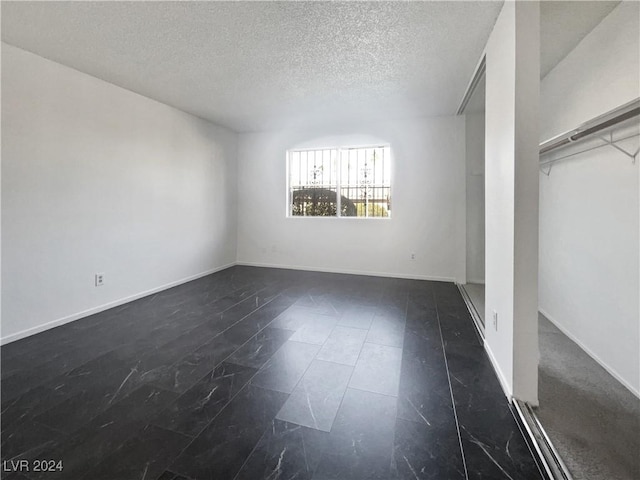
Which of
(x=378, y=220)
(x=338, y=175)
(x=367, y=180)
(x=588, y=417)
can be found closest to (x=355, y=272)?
(x=378, y=220)

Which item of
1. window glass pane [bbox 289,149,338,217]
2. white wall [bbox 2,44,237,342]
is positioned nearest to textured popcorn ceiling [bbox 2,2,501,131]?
white wall [bbox 2,44,237,342]

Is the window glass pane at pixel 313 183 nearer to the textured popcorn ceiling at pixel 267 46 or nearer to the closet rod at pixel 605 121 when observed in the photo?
the textured popcorn ceiling at pixel 267 46

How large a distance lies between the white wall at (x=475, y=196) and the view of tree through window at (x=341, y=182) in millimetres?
1208

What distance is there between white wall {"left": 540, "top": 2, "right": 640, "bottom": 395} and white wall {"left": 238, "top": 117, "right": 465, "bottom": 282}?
1643 millimetres

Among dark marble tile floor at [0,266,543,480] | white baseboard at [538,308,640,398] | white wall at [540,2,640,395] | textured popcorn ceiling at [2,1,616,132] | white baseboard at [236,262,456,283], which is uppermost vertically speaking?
textured popcorn ceiling at [2,1,616,132]

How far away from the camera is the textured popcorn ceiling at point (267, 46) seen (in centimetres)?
209

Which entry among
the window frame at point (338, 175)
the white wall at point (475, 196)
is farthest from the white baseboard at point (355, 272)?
the window frame at point (338, 175)

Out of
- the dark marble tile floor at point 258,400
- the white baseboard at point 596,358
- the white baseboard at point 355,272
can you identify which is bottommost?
the dark marble tile floor at point 258,400

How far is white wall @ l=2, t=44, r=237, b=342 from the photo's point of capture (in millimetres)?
2580

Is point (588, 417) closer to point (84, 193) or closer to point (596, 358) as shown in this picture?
point (596, 358)

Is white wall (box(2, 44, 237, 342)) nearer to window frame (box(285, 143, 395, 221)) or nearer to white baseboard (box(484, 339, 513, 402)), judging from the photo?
window frame (box(285, 143, 395, 221))

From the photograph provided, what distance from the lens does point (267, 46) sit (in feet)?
8.30

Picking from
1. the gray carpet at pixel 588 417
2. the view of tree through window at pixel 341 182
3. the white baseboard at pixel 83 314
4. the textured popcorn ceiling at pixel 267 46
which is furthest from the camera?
the view of tree through window at pixel 341 182

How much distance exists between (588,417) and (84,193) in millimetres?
4416
